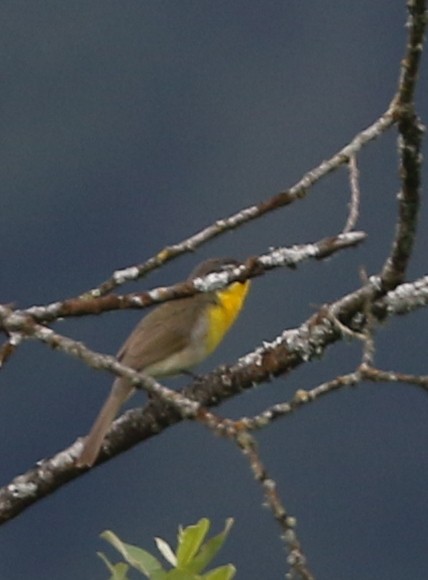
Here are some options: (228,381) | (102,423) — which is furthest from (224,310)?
(228,381)

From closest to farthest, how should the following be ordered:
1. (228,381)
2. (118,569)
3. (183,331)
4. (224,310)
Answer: (118,569) < (228,381) < (183,331) < (224,310)

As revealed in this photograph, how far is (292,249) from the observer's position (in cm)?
245

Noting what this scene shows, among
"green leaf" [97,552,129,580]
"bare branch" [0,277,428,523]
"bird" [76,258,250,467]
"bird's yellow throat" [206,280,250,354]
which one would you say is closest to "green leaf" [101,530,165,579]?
"green leaf" [97,552,129,580]

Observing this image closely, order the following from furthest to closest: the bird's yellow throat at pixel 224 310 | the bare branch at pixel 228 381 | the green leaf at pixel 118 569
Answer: the bird's yellow throat at pixel 224 310
the bare branch at pixel 228 381
the green leaf at pixel 118 569

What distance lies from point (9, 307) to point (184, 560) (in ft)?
1.38

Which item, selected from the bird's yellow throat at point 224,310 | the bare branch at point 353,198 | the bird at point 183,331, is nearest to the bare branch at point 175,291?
the bare branch at point 353,198

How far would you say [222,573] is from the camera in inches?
84.2

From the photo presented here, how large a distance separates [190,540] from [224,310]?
349cm

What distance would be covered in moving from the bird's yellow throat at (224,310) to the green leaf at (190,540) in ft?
11.2

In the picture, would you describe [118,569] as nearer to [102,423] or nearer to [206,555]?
[206,555]

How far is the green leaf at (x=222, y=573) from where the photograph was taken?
7.00 feet

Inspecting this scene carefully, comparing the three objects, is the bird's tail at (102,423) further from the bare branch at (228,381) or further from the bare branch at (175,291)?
the bare branch at (175,291)

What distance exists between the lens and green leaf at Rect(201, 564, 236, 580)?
7.00 feet

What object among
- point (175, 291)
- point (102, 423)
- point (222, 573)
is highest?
point (102, 423)
